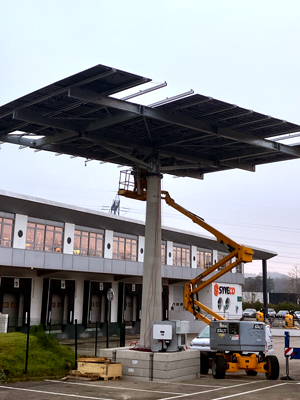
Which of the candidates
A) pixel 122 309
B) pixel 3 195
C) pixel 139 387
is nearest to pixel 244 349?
pixel 139 387

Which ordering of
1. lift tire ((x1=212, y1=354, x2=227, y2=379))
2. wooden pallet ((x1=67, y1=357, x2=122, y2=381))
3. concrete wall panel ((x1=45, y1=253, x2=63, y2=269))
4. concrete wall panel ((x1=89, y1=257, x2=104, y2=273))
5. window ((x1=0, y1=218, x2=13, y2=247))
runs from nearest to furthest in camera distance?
wooden pallet ((x1=67, y1=357, x2=122, y2=381)), lift tire ((x1=212, y1=354, x2=227, y2=379)), window ((x1=0, y1=218, x2=13, y2=247)), concrete wall panel ((x1=45, y1=253, x2=63, y2=269)), concrete wall panel ((x1=89, y1=257, x2=104, y2=273))

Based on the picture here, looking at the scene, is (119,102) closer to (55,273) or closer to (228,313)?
(55,273)

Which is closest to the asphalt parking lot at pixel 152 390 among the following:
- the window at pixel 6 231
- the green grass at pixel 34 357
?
the green grass at pixel 34 357

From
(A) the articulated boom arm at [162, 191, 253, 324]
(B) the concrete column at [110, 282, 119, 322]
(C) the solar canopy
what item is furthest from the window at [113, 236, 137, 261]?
(A) the articulated boom arm at [162, 191, 253, 324]

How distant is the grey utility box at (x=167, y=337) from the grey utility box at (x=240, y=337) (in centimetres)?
141

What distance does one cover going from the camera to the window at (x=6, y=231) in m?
30.1

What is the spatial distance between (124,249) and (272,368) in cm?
2268

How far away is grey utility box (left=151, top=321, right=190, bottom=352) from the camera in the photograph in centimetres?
1733

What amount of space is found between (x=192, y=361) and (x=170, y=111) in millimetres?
8791

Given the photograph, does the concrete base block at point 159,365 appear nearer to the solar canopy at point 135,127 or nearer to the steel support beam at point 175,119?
the solar canopy at point 135,127

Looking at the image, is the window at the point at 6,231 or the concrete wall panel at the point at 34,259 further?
the window at the point at 6,231

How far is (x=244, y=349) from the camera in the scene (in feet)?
57.9

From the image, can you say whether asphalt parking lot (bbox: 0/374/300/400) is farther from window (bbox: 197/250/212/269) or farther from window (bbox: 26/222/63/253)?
window (bbox: 197/250/212/269)

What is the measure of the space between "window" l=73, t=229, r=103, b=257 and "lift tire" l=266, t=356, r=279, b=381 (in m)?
19.8
